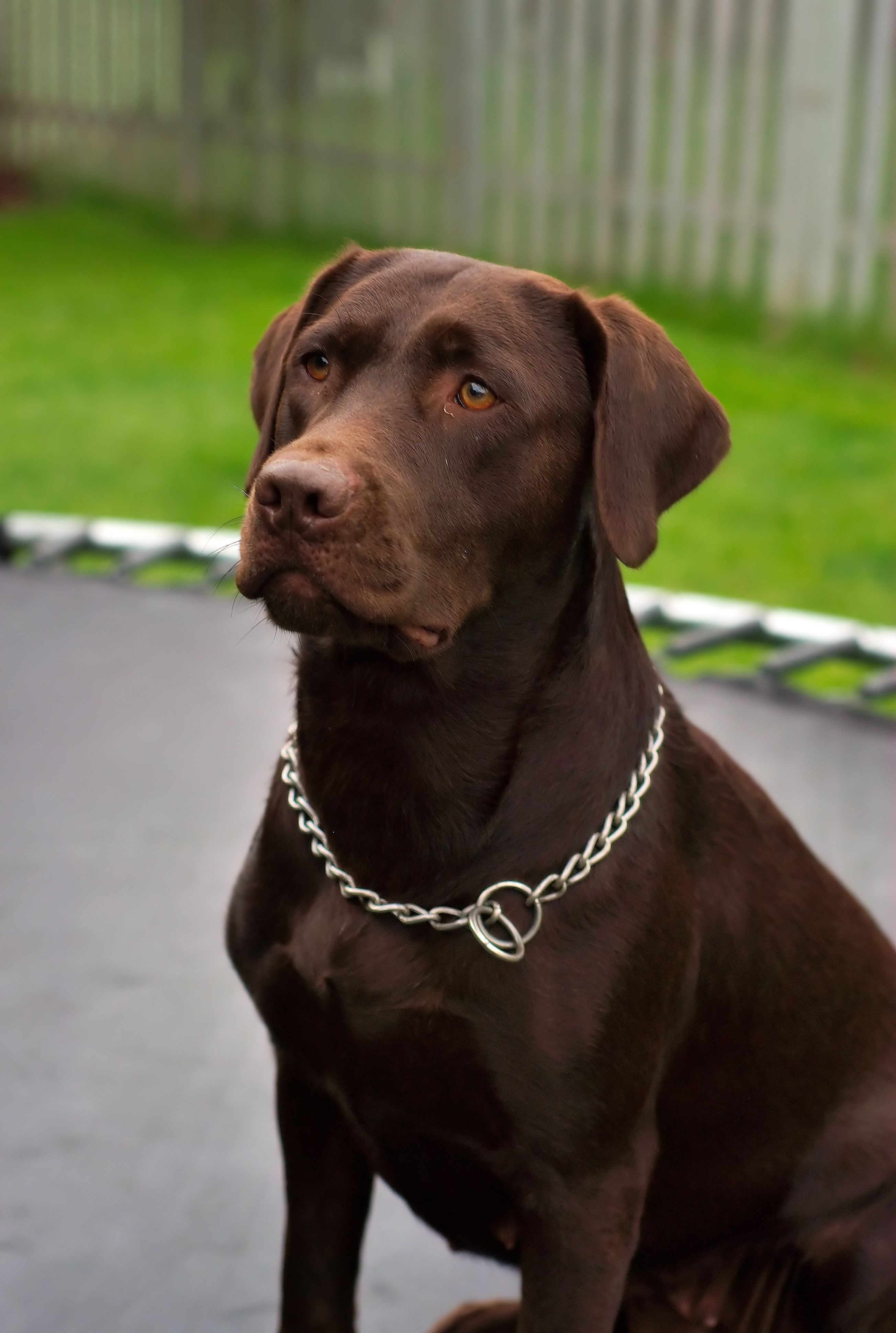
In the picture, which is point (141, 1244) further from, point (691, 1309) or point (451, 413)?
point (451, 413)

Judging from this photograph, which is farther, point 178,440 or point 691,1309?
point 178,440

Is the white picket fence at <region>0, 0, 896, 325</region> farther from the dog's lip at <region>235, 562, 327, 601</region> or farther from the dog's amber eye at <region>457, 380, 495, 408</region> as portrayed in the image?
the dog's lip at <region>235, 562, 327, 601</region>

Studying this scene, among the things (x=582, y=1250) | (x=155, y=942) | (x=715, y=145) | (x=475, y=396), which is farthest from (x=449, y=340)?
(x=715, y=145)

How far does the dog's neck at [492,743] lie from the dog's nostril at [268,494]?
0.22 m

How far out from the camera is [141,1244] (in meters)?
2.07

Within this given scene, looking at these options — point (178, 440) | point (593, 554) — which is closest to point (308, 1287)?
point (593, 554)

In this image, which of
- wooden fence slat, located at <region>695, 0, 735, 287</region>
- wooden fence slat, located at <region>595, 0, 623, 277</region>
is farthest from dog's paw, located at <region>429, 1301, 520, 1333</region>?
wooden fence slat, located at <region>595, 0, 623, 277</region>

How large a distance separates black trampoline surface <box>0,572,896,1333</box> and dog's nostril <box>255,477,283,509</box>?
3.38 feet

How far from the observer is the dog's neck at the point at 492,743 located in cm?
160

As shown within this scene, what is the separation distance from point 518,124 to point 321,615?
6438mm

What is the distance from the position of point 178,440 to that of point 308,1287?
457cm

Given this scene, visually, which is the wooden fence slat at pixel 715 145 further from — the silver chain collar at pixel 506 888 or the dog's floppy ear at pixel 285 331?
the silver chain collar at pixel 506 888

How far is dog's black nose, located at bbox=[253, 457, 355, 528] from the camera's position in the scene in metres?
1.42

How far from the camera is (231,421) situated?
20.4ft
